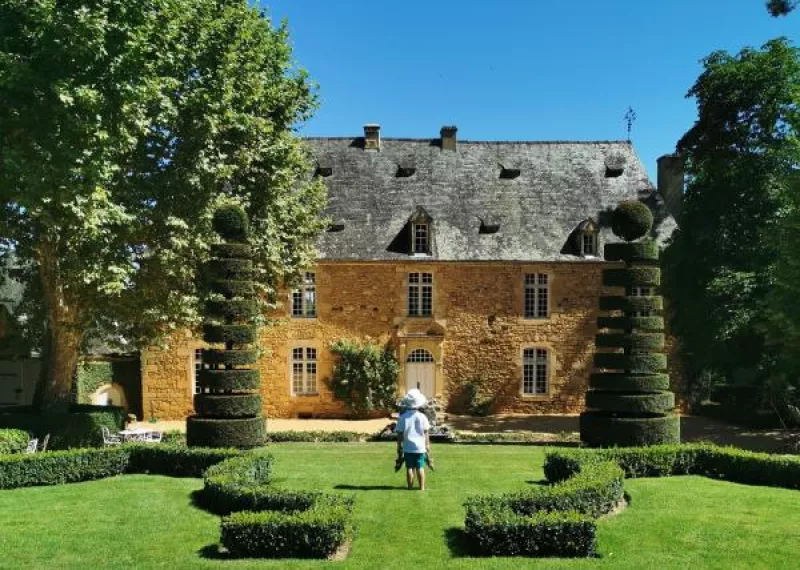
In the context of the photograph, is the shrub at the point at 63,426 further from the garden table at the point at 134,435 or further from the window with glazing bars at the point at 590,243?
the window with glazing bars at the point at 590,243

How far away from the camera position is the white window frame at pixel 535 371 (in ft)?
90.7

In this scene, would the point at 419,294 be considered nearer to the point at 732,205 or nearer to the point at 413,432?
the point at 732,205

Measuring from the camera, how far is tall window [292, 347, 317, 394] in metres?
27.2

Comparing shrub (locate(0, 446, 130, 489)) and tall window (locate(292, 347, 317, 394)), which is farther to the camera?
tall window (locate(292, 347, 317, 394))

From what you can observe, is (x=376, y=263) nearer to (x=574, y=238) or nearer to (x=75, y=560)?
(x=574, y=238)

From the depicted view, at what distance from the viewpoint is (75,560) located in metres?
8.66

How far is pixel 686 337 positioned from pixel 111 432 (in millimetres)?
20211

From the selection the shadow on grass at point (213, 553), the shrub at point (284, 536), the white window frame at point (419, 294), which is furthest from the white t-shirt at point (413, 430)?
the white window frame at point (419, 294)

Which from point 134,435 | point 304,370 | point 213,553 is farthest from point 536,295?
point 213,553

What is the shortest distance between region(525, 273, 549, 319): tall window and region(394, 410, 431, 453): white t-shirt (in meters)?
16.3

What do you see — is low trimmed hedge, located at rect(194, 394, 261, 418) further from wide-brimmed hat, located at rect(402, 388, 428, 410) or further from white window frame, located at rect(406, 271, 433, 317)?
white window frame, located at rect(406, 271, 433, 317)

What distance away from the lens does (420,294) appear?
27312 millimetres

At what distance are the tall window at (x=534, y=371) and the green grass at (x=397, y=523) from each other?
43.8ft

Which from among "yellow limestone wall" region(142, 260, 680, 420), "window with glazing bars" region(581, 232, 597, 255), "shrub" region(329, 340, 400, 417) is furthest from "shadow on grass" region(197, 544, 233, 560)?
"window with glazing bars" region(581, 232, 597, 255)
